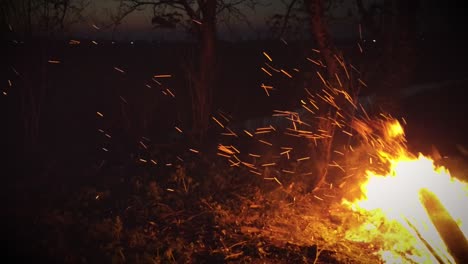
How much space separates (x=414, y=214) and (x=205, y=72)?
5278 mm

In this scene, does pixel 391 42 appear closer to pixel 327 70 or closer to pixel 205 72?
pixel 327 70

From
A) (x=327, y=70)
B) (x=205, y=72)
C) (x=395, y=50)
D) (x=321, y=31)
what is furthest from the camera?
(x=205, y=72)

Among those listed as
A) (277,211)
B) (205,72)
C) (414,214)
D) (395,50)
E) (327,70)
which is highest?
(395,50)

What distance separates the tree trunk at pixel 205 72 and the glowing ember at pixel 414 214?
13.5ft

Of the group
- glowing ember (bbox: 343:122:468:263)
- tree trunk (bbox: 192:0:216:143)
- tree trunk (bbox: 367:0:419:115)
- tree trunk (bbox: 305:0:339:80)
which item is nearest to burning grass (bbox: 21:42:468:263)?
glowing ember (bbox: 343:122:468:263)

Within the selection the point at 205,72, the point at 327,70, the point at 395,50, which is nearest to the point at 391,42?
the point at 395,50

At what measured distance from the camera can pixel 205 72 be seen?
893cm

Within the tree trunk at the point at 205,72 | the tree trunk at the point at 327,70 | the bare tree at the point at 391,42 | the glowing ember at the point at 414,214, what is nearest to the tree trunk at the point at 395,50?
the bare tree at the point at 391,42

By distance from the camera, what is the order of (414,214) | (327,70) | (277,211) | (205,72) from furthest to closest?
(205,72)
(327,70)
(277,211)
(414,214)

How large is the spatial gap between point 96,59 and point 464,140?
11.4 m

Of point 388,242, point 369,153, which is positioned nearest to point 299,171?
point 369,153

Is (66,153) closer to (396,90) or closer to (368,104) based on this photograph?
(396,90)

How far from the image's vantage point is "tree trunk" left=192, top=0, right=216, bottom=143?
8.71m

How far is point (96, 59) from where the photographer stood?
14406mm
